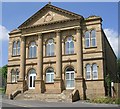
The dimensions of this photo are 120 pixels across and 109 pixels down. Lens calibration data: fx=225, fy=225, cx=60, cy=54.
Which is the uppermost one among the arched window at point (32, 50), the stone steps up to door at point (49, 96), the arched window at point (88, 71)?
the arched window at point (32, 50)

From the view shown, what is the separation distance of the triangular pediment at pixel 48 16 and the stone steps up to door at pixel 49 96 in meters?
11.9

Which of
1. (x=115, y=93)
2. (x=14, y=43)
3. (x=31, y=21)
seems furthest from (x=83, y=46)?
(x=14, y=43)

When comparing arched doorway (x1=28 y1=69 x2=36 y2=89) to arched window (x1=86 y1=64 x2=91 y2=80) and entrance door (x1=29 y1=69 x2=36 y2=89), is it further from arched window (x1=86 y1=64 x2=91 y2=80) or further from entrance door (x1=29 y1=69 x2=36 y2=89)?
arched window (x1=86 y1=64 x2=91 y2=80)

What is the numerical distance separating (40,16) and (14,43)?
750 cm

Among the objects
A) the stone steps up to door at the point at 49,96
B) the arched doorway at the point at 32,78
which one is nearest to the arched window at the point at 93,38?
the stone steps up to door at the point at 49,96

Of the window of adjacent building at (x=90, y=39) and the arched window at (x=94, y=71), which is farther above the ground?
the window of adjacent building at (x=90, y=39)

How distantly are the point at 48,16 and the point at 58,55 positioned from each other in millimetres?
7331

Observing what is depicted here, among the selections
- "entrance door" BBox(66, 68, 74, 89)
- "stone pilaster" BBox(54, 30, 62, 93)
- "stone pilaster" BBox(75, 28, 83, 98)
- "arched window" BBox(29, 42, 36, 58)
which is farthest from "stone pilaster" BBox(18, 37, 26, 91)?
"stone pilaster" BBox(75, 28, 83, 98)

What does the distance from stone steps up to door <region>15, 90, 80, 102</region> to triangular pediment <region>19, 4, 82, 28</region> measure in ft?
39.1

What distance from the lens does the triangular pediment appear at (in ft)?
119

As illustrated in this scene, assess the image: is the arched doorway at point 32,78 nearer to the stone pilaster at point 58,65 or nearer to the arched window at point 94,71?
the stone pilaster at point 58,65

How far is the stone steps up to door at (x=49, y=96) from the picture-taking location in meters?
30.6

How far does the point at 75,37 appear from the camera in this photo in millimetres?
35281

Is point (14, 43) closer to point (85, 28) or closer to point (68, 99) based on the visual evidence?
point (85, 28)
